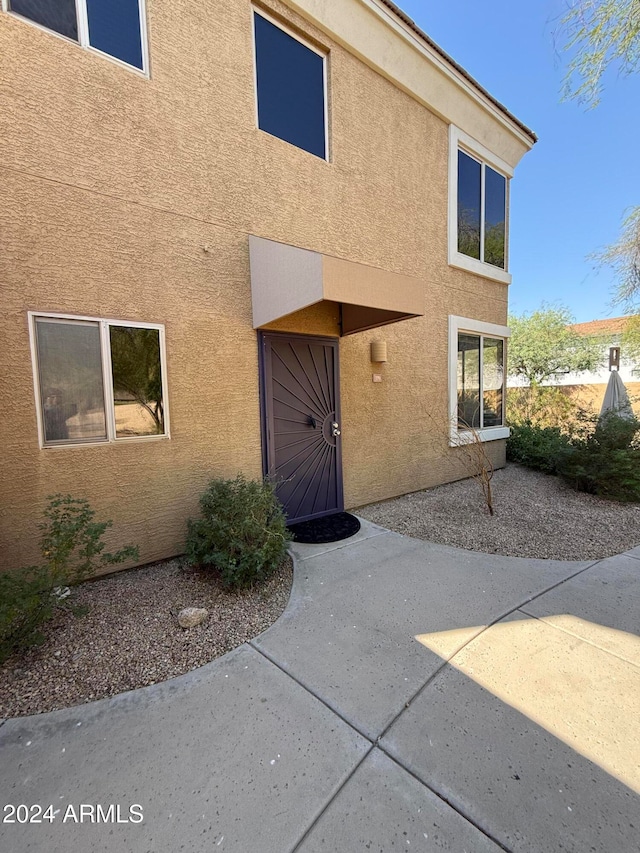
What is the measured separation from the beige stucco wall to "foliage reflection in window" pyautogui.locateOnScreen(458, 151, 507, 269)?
5.66ft

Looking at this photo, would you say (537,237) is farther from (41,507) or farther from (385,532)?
(41,507)

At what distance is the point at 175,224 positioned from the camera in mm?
3934

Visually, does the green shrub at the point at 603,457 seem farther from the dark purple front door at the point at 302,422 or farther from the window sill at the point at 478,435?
the dark purple front door at the point at 302,422

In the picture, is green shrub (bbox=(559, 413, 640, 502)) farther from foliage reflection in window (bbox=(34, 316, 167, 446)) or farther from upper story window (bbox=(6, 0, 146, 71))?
upper story window (bbox=(6, 0, 146, 71))

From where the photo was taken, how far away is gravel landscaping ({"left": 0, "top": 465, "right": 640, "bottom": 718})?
242cm

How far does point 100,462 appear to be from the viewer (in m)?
3.61

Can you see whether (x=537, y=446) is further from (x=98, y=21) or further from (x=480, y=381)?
(x=98, y=21)

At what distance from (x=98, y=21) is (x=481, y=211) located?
6635mm

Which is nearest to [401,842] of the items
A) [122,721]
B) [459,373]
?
[122,721]

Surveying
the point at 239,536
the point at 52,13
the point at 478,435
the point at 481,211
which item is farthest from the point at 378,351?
the point at 52,13

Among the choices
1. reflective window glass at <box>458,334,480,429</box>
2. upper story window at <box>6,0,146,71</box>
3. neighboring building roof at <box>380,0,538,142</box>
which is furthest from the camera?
reflective window glass at <box>458,334,480,429</box>

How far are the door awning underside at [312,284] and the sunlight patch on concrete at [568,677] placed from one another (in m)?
3.12

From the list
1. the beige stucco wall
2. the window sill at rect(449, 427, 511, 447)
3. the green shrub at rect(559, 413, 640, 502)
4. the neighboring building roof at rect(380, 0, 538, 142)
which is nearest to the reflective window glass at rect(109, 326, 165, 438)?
the beige stucco wall

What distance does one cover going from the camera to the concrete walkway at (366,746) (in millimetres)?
1568
